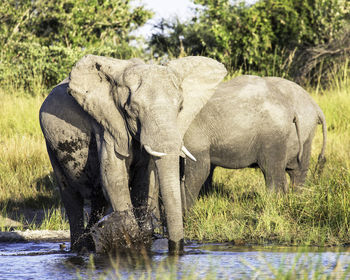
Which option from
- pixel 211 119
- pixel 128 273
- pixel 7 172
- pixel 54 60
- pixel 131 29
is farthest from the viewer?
pixel 131 29

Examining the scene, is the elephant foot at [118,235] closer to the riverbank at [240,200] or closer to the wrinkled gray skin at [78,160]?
the wrinkled gray skin at [78,160]

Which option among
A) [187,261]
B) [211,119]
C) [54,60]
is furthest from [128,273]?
[54,60]

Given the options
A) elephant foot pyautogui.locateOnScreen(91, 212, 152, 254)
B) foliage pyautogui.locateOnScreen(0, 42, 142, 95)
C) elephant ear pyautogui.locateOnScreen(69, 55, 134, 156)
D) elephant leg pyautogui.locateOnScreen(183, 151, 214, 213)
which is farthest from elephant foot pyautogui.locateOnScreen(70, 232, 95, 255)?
foliage pyautogui.locateOnScreen(0, 42, 142, 95)

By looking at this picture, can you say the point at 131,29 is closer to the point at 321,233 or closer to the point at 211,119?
the point at 211,119

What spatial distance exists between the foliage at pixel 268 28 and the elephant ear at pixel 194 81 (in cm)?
1079

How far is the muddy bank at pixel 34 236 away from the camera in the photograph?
6.70 m

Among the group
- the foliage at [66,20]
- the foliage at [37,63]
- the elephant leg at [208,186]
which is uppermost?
the foliage at [66,20]

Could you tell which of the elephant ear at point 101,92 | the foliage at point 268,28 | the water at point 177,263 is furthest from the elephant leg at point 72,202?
the foliage at point 268,28

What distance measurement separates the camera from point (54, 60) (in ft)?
53.9

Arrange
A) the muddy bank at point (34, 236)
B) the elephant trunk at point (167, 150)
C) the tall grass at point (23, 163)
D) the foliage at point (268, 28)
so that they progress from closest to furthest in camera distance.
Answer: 1. the elephant trunk at point (167, 150)
2. the muddy bank at point (34, 236)
3. the tall grass at point (23, 163)
4. the foliage at point (268, 28)

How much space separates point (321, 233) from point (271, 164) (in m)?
1.90

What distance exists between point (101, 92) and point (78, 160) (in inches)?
27.0

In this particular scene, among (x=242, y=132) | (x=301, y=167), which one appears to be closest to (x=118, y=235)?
(x=242, y=132)

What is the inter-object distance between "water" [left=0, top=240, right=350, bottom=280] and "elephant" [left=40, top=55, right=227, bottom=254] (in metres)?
0.26
